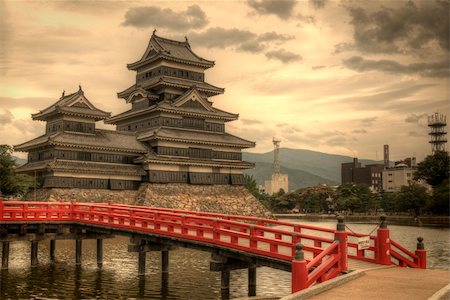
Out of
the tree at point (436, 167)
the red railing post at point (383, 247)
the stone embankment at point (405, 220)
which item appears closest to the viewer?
the red railing post at point (383, 247)

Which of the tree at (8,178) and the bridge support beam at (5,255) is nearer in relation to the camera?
the bridge support beam at (5,255)

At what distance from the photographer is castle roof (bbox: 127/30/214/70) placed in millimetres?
68662

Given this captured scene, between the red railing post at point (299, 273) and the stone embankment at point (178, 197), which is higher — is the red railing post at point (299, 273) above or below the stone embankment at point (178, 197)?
below

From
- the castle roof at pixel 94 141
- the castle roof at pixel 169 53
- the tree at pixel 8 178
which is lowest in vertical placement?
the tree at pixel 8 178

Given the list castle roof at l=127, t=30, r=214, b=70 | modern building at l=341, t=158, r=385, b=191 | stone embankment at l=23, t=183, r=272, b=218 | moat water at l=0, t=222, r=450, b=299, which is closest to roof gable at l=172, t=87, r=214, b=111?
castle roof at l=127, t=30, r=214, b=70

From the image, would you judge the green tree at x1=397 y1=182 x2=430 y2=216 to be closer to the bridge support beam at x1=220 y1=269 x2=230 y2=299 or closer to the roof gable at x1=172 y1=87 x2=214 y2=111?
the roof gable at x1=172 y1=87 x2=214 y2=111

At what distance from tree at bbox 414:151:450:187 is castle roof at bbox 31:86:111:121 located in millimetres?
85966

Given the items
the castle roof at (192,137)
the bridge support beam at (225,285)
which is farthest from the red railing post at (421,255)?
the castle roof at (192,137)

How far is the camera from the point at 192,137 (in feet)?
211

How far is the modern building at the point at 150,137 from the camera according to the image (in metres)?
56.3

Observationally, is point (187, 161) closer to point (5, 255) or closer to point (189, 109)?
point (189, 109)

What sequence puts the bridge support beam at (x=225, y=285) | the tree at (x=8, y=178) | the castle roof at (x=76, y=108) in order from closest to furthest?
the bridge support beam at (x=225, y=285) < the tree at (x=8, y=178) < the castle roof at (x=76, y=108)

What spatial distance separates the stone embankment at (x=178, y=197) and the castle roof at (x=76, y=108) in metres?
8.43

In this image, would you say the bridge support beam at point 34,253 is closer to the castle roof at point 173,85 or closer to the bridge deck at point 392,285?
the bridge deck at point 392,285
